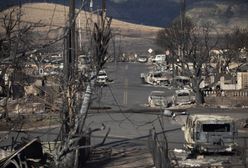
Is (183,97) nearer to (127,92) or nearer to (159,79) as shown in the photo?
(127,92)

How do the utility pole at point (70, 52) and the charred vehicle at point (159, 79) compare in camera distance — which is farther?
the charred vehicle at point (159, 79)

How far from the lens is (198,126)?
1088 inches

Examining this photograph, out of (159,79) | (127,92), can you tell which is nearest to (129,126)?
(127,92)

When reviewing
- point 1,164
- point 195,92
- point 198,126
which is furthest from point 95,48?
point 195,92

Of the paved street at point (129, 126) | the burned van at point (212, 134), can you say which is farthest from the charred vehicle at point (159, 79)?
the burned van at point (212, 134)

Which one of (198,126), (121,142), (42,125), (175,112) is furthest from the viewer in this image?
(175,112)

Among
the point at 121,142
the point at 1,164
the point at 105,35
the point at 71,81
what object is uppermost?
the point at 105,35

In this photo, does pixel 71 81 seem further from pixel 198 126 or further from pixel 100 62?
pixel 198 126

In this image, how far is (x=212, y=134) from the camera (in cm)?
2786

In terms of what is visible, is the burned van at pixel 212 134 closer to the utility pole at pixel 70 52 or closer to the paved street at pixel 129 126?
the paved street at pixel 129 126

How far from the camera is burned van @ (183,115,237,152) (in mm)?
27250

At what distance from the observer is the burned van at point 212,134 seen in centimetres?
2725

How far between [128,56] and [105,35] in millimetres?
126313

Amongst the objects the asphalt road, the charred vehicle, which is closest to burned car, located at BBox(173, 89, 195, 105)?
the asphalt road
